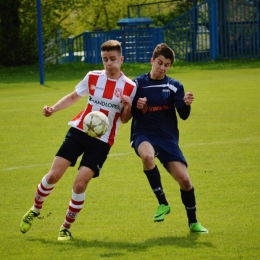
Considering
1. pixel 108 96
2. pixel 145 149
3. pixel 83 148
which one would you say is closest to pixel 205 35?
pixel 108 96

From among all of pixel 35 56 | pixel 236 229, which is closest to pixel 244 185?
pixel 236 229

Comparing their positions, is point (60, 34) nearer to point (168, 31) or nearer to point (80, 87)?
point (168, 31)

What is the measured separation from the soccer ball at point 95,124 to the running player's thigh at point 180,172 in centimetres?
76

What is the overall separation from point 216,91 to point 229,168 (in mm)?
10352

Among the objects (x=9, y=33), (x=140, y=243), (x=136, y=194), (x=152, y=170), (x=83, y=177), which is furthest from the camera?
(x=9, y=33)

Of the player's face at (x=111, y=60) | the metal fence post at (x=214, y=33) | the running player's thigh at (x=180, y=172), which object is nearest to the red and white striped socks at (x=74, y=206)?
the running player's thigh at (x=180, y=172)

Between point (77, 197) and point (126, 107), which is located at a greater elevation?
point (126, 107)

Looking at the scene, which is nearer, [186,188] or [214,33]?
[186,188]

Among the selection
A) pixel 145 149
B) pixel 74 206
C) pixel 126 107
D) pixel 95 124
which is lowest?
pixel 74 206

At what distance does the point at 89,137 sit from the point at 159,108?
805mm

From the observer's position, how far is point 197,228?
23.6ft

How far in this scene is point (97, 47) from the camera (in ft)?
113

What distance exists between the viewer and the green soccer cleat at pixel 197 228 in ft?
23.5

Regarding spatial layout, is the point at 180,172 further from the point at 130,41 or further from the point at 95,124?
the point at 130,41
